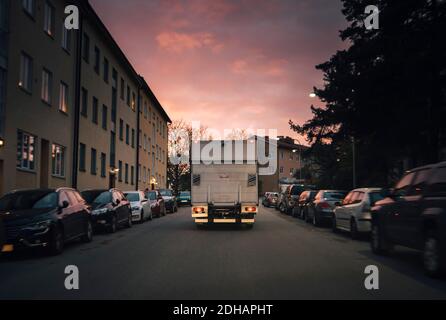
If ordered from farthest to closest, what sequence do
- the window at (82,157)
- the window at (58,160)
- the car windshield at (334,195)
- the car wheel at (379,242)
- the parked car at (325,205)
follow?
the window at (82,157), the window at (58,160), the car windshield at (334,195), the parked car at (325,205), the car wheel at (379,242)

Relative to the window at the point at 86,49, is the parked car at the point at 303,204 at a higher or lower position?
lower

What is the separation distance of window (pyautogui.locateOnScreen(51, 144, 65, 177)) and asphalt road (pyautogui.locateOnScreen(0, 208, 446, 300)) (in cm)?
1109

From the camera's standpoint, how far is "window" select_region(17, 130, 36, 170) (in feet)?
68.2

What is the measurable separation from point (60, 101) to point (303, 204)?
42.8 feet

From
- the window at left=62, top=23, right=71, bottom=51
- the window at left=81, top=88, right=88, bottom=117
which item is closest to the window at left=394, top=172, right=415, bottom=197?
the window at left=62, top=23, right=71, bottom=51

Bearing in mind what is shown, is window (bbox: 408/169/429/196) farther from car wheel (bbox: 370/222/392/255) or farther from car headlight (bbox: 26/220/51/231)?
car headlight (bbox: 26/220/51/231)

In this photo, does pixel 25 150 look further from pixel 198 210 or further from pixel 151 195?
pixel 151 195

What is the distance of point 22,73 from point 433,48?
1659 cm

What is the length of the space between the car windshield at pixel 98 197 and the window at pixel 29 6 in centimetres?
813

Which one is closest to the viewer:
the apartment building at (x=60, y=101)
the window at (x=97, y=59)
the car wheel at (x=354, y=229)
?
the car wheel at (x=354, y=229)

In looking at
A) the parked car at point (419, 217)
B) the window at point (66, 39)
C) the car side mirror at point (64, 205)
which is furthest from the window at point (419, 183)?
the window at point (66, 39)

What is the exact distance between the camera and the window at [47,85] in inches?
939

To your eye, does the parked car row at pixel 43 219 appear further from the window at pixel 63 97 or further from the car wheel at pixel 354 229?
the window at pixel 63 97
